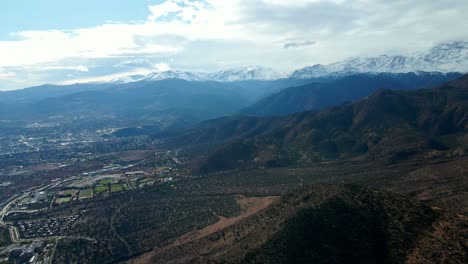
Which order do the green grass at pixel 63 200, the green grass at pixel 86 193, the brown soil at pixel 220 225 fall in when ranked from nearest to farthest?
the brown soil at pixel 220 225 → the green grass at pixel 63 200 → the green grass at pixel 86 193

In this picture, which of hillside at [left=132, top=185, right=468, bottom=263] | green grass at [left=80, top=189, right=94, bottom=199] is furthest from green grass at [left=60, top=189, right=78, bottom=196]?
hillside at [left=132, top=185, right=468, bottom=263]

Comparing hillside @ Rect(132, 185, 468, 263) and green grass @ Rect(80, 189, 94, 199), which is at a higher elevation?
hillside @ Rect(132, 185, 468, 263)

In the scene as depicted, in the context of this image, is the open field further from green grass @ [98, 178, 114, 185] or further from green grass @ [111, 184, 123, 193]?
green grass @ [98, 178, 114, 185]

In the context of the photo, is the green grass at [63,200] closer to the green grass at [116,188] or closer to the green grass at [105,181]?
the green grass at [116,188]

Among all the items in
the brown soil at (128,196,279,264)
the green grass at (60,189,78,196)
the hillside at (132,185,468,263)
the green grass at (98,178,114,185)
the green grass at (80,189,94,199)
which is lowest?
the green grass at (98,178,114,185)

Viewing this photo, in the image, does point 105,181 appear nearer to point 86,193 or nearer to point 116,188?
point 116,188

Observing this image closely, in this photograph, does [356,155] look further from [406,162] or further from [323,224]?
[323,224]

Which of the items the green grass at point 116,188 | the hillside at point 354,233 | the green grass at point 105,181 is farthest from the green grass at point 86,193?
the hillside at point 354,233

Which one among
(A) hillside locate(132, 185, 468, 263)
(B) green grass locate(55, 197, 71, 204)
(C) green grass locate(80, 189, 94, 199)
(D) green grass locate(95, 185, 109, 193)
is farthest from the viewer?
(D) green grass locate(95, 185, 109, 193)
